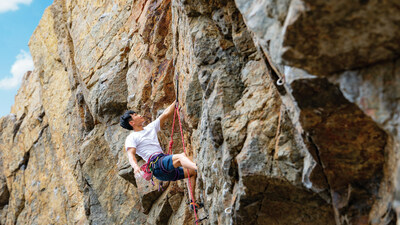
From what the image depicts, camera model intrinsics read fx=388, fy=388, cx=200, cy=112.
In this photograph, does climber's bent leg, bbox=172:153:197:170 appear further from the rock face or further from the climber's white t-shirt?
the climber's white t-shirt

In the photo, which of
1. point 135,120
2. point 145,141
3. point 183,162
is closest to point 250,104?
point 183,162

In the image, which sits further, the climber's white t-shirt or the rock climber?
the climber's white t-shirt

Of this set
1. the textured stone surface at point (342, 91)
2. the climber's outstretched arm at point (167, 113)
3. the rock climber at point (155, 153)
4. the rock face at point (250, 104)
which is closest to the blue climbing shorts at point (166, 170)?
the rock climber at point (155, 153)

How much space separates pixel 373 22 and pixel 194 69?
3.38m

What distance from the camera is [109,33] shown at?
10359mm

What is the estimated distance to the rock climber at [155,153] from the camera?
6793 mm

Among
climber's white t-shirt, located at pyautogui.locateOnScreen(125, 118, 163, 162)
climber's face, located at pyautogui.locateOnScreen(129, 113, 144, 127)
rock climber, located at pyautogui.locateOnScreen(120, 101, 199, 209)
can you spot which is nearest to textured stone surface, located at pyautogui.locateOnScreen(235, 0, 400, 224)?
rock climber, located at pyautogui.locateOnScreen(120, 101, 199, 209)

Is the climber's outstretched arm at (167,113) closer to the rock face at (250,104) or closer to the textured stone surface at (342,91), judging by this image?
the rock face at (250,104)

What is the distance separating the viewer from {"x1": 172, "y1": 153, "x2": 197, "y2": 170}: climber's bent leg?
21.3 feet

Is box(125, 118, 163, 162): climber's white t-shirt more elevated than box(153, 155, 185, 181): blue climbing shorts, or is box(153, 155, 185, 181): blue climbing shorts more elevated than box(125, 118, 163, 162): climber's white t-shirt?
box(125, 118, 163, 162): climber's white t-shirt

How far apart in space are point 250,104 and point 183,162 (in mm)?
2366

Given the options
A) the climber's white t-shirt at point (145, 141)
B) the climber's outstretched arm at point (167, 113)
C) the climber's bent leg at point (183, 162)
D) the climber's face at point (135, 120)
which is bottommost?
the climber's bent leg at point (183, 162)

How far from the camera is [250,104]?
4594 mm

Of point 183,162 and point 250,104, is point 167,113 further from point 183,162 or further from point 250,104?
point 250,104
